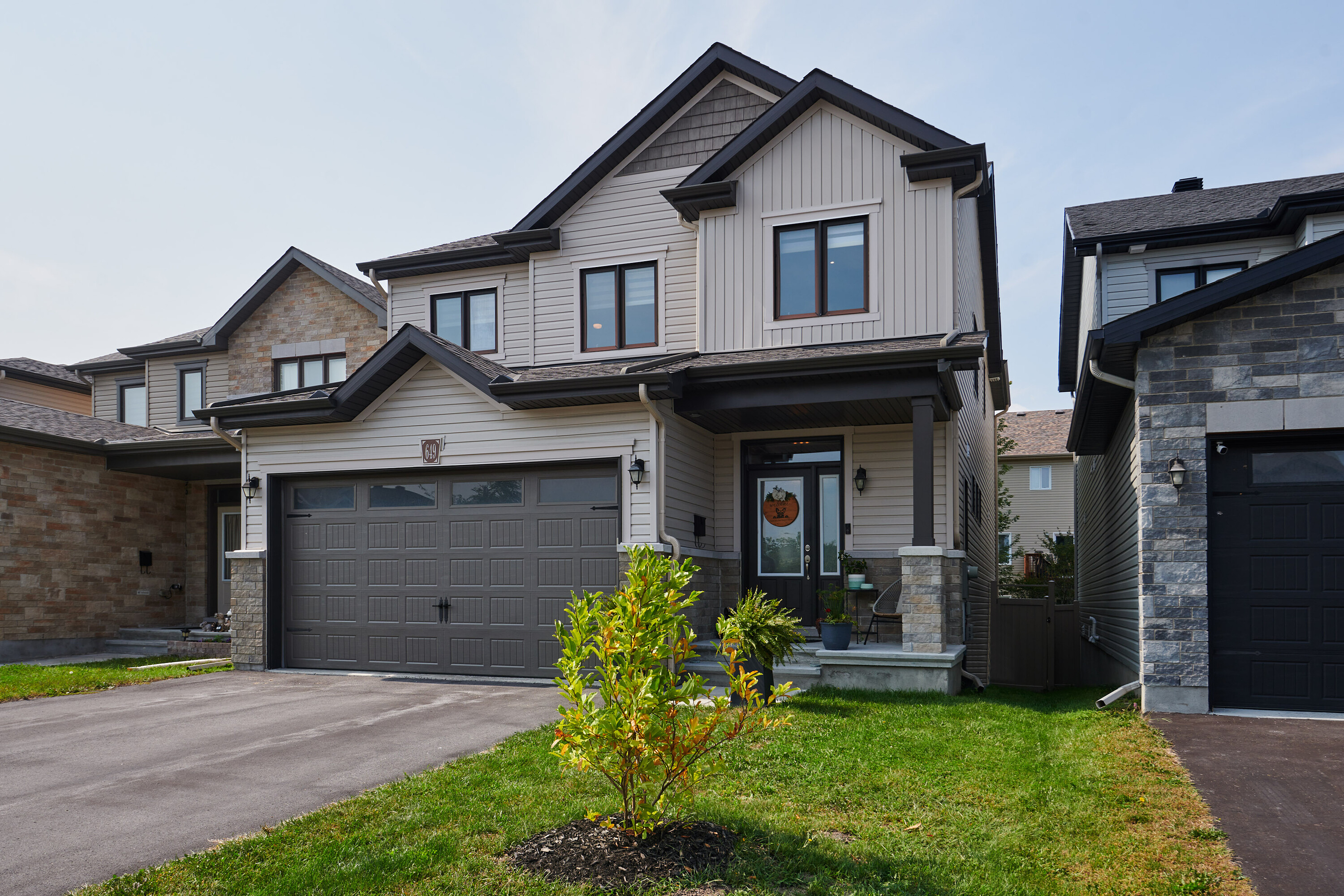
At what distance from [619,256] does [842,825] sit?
10.2m

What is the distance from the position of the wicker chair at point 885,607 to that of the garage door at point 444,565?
3.34 meters

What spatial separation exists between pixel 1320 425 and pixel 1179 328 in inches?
57.1

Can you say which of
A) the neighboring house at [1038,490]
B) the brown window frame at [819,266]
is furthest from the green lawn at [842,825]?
→ the neighboring house at [1038,490]

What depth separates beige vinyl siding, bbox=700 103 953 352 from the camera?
1160cm

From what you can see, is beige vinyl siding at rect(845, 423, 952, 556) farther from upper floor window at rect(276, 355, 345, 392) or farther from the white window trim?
upper floor window at rect(276, 355, 345, 392)

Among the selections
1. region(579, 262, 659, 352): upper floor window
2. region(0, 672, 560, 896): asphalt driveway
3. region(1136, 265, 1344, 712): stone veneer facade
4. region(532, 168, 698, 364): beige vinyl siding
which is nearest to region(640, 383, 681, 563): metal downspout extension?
region(0, 672, 560, 896): asphalt driveway

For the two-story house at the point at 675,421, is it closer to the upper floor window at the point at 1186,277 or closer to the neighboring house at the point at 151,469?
the upper floor window at the point at 1186,277

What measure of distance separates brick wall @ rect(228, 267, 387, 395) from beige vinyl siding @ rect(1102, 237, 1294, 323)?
43.7 feet

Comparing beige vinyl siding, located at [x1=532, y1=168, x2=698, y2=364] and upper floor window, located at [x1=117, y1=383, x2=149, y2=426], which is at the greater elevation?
beige vinyl siding, located at [x1=532, y1=168, x2=698, y2=364]

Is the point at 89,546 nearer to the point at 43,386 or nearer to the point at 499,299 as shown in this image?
the point at 499,299

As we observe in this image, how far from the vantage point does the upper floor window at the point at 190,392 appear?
1886 cm

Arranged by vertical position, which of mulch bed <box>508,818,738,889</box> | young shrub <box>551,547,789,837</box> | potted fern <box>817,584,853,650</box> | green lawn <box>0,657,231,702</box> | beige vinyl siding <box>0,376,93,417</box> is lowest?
green lawn <box>0,657,231,702</box>

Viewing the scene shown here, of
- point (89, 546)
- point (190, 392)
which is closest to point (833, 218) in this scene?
point (89, 546)

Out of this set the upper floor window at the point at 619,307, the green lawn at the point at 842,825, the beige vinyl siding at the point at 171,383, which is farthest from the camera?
the beige vinyl siding at the point at 171,383
